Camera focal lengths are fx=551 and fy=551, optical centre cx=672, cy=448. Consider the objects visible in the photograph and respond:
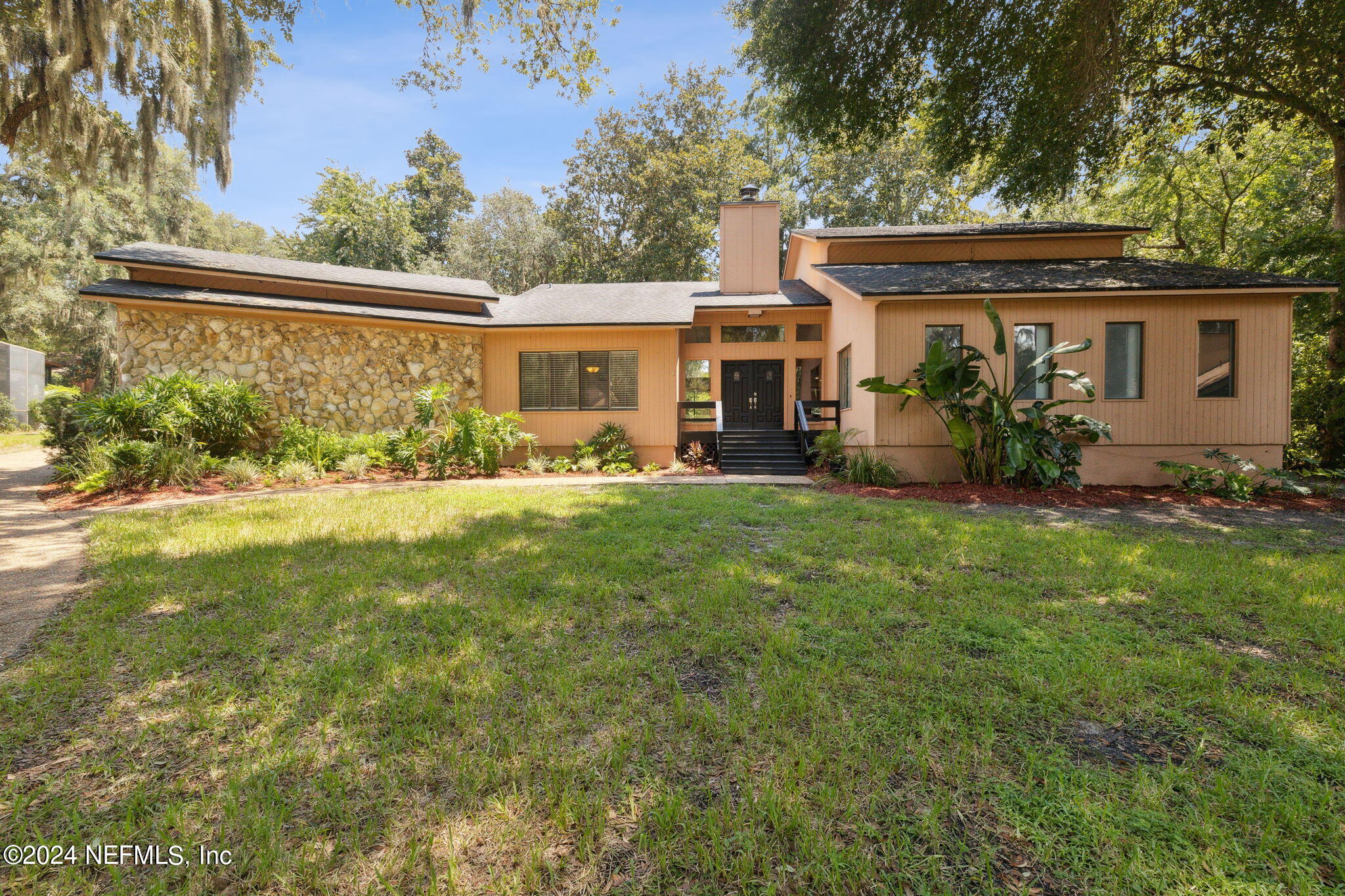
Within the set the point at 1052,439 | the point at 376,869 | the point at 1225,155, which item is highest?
the point at 1225,155

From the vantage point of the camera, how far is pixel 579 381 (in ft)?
41.5

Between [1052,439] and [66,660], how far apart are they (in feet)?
34.7

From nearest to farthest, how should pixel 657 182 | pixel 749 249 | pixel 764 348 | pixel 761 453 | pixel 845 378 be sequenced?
pixel 845 378 < pixel 761 453 < pixel 764 348 < pixel 749 249 < pixel 657 182

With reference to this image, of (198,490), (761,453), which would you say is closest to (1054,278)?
(761,453)

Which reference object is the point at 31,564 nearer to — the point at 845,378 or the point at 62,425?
the point at 62,425

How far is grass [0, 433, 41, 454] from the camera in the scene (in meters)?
14.2

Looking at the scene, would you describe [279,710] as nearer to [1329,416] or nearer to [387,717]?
[387,717]

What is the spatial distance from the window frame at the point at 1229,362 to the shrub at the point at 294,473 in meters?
15.2

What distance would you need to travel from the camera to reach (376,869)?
5.42ft

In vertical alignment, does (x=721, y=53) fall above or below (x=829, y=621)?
above

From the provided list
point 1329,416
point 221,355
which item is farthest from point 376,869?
point 1329,416

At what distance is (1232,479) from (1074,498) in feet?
8.74

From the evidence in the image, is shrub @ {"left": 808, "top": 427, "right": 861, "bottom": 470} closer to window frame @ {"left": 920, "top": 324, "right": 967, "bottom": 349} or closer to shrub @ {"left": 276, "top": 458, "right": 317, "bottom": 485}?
window frame @ {"left": 920, "top": 324, "right": 967, "bottom": 349}
